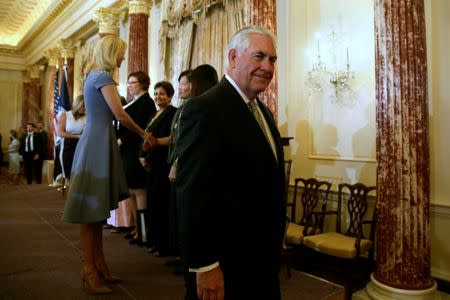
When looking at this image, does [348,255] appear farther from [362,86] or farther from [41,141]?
[41,141]

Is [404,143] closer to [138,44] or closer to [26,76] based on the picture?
[138,44]

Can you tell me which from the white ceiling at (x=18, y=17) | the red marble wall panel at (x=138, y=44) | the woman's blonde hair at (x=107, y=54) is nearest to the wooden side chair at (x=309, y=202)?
the woman's blonde hair at (x=107, y=54)

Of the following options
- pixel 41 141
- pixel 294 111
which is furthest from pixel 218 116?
pixel 41 141

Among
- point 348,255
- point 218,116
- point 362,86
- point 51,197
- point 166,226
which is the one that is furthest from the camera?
point 51,197

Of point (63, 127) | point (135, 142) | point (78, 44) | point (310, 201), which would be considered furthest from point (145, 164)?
point (78, 44)

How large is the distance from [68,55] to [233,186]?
1206 centimetres

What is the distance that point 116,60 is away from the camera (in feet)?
8.32

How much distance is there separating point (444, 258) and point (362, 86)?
1775 mm

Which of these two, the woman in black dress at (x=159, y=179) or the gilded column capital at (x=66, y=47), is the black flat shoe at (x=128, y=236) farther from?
the gilded column capital at (x=66, y=47)

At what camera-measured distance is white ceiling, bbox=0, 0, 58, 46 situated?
1128cm

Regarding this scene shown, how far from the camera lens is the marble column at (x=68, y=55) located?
1147 cm

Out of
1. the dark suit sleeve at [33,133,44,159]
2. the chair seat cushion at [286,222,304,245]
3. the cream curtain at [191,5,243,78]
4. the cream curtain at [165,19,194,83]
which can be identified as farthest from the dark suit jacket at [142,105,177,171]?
the dark suit sleeve at [33,133,44,159]

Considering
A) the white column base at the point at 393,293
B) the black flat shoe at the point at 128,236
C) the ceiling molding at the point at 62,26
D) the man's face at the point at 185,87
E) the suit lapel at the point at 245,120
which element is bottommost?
the white column base at the point at 393,293

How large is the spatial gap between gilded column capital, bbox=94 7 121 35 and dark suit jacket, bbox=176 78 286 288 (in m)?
7.89
